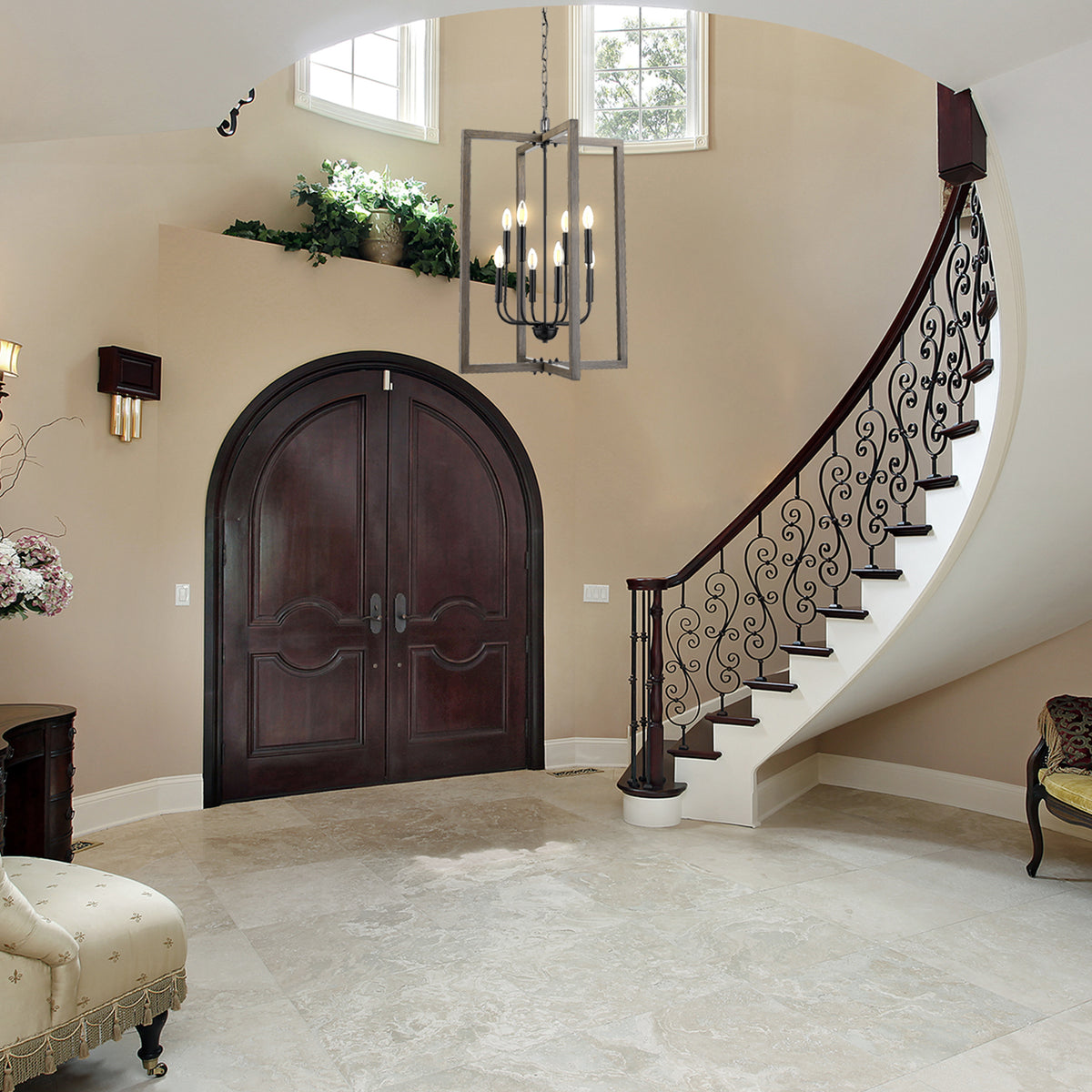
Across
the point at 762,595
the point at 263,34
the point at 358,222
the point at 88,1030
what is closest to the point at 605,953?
the point at 88,1030

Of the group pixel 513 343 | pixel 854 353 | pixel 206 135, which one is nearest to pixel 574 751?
pixel 513 343

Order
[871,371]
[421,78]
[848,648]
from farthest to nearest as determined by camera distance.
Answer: [421,78] → [848,648] → [871,371]

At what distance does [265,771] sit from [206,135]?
3.60 metres

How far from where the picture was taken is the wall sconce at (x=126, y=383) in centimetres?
456

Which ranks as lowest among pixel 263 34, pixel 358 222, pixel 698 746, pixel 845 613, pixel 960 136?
pixel 698 746

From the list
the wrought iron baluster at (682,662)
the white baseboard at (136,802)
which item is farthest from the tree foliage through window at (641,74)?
the white baseboard at (136,802)

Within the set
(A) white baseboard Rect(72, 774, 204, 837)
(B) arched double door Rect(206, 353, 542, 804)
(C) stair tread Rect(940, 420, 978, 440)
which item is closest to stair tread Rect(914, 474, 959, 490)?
(C) stair tread Rect(940, 420, 978, 440)

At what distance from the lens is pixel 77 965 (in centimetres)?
219

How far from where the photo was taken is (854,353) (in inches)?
227

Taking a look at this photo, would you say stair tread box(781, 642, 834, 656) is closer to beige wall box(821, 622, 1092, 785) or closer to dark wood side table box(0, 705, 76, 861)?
beige wall box(821, 622, 1092, 785)

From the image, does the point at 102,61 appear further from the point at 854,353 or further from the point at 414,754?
the point at 854,353

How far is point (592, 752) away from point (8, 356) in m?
3.97

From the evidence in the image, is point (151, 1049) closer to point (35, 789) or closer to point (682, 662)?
point (35, 789)

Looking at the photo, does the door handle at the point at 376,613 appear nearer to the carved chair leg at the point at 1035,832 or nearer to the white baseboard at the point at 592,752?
the white baseboard at the point at 592,752
